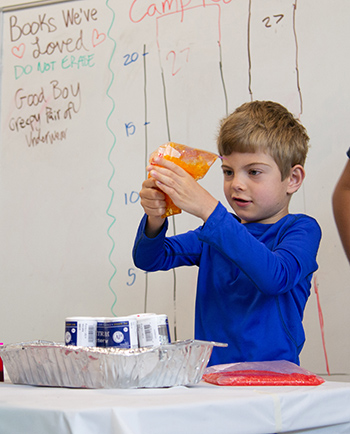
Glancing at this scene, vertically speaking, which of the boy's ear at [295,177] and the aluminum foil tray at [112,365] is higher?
the boy's ear at [295,177]

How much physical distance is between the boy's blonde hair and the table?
574 millimetres

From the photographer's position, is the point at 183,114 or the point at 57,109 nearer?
the point at 183,114

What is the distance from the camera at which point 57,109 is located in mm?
1871

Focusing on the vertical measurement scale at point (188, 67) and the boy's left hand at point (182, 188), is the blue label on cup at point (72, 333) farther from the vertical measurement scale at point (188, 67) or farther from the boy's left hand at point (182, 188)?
the vertical measurement scale at point (188, 67)

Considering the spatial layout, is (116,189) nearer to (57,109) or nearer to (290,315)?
(57,109)

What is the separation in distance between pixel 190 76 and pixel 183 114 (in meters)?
0.12

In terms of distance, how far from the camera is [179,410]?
20.3 inches

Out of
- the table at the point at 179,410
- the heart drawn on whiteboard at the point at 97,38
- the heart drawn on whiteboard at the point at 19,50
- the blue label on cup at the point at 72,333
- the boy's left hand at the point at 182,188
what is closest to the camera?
the table at the point at 179,410

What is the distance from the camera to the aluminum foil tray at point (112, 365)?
26.4 inches

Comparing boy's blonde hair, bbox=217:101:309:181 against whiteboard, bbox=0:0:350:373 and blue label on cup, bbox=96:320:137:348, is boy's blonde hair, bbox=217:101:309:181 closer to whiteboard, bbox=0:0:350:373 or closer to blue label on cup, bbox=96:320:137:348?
whiteboard, bbox=0:0:350:373

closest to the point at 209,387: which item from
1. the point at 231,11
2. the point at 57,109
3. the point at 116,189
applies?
the point at 116,189

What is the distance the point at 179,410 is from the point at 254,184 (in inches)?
27.0

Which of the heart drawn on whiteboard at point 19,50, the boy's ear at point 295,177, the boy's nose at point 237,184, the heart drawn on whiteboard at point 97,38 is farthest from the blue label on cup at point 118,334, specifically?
the heart drawn on whiteboard at point 19,50

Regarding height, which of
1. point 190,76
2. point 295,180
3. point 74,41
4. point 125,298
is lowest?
point 125,298
